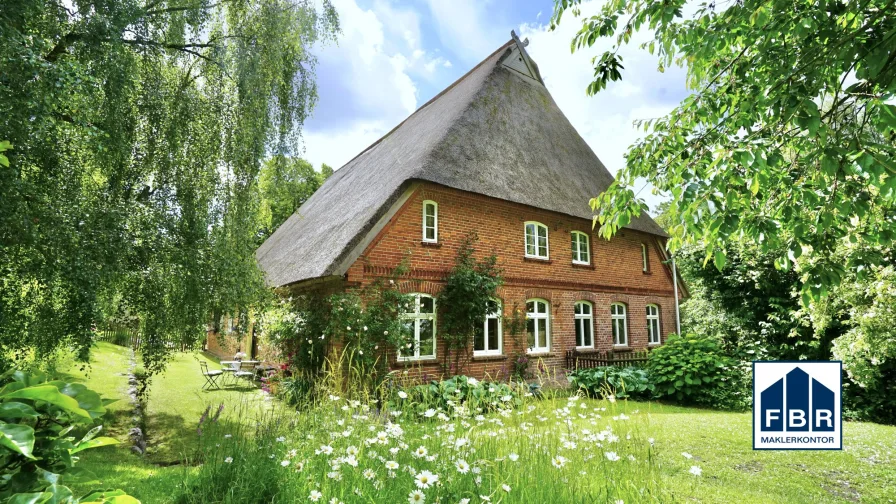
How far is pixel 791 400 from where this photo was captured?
5062 mm

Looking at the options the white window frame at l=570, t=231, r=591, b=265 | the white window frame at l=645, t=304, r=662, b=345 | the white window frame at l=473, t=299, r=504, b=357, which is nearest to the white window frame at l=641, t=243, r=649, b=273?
the white window frame at l=645, t=304, r=662, b=345

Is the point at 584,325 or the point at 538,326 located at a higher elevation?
the point at 538,326

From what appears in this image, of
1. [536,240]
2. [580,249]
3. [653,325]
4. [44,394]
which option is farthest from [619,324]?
[44,394]

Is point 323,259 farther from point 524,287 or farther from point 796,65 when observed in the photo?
point 796,65

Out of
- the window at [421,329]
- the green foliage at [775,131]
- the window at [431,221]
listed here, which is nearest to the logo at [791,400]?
the green foliage at [775,131]

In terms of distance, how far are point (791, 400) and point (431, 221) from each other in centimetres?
833

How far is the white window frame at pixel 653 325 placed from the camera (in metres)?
17.5

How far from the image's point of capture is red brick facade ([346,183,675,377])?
11094 mm

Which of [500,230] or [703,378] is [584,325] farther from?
[500,230]

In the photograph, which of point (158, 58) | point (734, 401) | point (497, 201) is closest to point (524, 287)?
point (497, 201)

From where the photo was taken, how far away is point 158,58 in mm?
7176

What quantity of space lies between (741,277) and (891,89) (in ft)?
43.2

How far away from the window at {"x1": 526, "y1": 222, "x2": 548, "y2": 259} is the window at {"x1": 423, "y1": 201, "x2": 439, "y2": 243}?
10.9ft

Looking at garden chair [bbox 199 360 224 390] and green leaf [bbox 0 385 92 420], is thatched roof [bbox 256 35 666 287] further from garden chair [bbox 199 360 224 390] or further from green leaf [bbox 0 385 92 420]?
green leaf [bbox 0 385 92 420]
